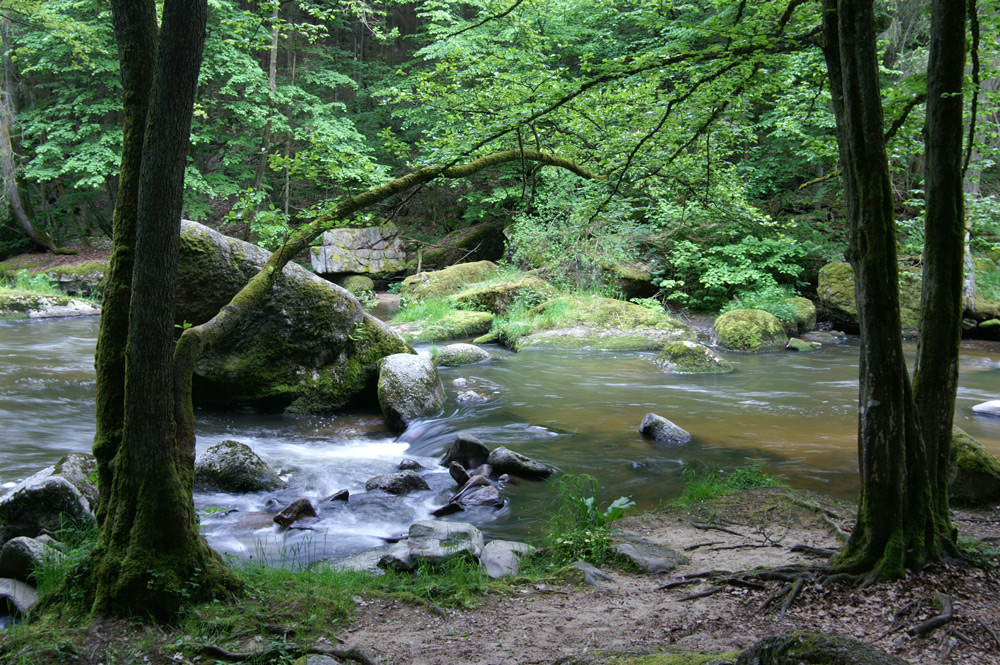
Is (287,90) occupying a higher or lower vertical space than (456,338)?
higher

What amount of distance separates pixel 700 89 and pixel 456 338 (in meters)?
11.6

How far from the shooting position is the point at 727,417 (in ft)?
31.7

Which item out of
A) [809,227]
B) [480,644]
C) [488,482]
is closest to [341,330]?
[488,482]

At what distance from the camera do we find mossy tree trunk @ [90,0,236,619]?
11.0 ft

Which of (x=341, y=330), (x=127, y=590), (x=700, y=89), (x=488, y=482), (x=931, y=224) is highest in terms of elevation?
(x=700, y=89)

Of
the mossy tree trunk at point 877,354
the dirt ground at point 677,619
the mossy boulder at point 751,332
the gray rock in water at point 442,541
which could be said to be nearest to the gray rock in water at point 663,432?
the gray rock in water at point 442,541

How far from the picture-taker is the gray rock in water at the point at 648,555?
4.57m

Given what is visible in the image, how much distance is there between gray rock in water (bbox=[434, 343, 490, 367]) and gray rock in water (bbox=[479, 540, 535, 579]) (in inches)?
328

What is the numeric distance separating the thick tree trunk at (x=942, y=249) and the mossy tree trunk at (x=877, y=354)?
0.17 ft

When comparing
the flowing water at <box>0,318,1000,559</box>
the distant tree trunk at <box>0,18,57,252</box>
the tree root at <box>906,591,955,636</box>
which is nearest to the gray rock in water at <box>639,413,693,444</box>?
the flowing water at <box>0,318,1000,559</box>

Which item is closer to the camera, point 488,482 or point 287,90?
point 488,482

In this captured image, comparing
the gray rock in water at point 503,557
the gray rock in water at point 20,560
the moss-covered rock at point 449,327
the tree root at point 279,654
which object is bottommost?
the gray rock in water at point 503,557

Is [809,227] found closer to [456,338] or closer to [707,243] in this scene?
[707,243]

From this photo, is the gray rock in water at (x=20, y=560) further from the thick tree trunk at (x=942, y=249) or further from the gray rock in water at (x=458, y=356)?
the gray rock in water at (x=458, y=356)
